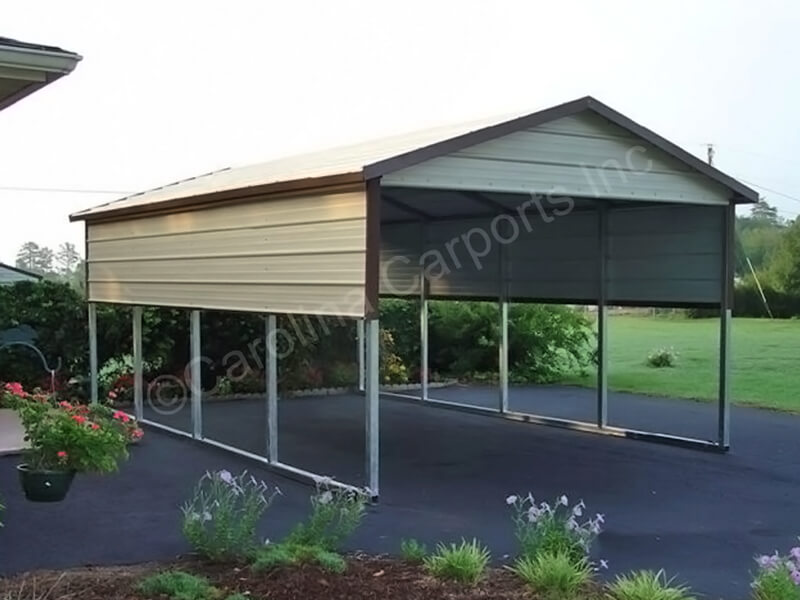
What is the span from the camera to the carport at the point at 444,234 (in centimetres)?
678

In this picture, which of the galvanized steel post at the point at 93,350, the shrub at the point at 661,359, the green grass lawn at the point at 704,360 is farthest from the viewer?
the shrub at the point at 661,359

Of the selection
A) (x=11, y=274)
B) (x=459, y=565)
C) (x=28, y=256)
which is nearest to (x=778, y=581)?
(x=459, y=565)

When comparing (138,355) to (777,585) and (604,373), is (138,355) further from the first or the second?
(777,585)

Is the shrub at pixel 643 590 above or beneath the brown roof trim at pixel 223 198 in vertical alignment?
beneath

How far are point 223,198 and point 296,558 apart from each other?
166 inches

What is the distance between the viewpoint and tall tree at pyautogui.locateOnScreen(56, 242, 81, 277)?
2037cm

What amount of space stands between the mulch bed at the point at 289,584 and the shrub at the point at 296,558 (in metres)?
0.04

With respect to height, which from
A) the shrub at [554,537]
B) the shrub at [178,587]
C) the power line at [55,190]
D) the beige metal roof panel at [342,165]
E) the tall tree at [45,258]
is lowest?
the shrub at [178,587]

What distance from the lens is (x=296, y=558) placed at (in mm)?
4766

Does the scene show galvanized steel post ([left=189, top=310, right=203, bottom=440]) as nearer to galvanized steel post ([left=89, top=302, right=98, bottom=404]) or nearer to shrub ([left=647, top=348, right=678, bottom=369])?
galvanized steel post ([left=89, top=302, right=98, bottom=404])

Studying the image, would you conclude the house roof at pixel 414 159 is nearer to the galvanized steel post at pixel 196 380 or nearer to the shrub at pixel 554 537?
the galvanized steel post at pixel 196 380

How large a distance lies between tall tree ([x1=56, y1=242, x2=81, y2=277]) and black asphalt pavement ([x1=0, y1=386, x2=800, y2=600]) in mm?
10024

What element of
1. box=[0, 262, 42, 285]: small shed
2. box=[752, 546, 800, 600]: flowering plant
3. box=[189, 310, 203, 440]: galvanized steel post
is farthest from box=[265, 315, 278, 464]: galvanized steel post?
box=[0, 262, 42, 285]: small shed

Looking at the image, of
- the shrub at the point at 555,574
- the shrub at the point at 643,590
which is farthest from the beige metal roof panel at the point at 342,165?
the shrub at the point at 643,590
